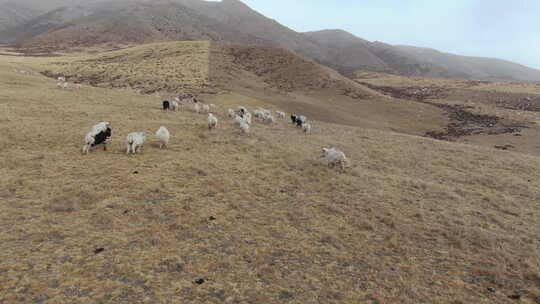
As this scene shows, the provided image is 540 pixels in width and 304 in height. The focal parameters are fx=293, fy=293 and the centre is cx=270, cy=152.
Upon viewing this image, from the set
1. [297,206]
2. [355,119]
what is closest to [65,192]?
[297,206]

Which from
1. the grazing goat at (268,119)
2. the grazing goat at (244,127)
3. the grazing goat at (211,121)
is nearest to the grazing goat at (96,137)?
the grazing goat at (211,121)

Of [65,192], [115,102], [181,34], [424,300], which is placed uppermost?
[181,34]

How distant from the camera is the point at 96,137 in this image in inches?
604

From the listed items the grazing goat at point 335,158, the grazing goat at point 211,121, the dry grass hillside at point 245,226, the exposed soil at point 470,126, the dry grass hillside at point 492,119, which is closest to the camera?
the dry grass hillside at point 245,226

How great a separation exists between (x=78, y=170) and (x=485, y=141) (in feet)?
144

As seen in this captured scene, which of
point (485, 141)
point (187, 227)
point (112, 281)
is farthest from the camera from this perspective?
point (485, 141)

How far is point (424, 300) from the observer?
7.60m

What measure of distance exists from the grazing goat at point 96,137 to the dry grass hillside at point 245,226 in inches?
22.5

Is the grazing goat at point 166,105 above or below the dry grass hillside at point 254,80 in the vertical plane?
below

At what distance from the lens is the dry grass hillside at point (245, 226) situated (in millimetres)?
7383

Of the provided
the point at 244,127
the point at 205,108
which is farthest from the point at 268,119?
the point at 244,127

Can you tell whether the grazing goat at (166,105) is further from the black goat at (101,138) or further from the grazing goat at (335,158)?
the grazing goat at (335,158)

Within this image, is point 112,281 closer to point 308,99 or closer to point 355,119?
point 355,119

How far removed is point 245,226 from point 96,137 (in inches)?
405
